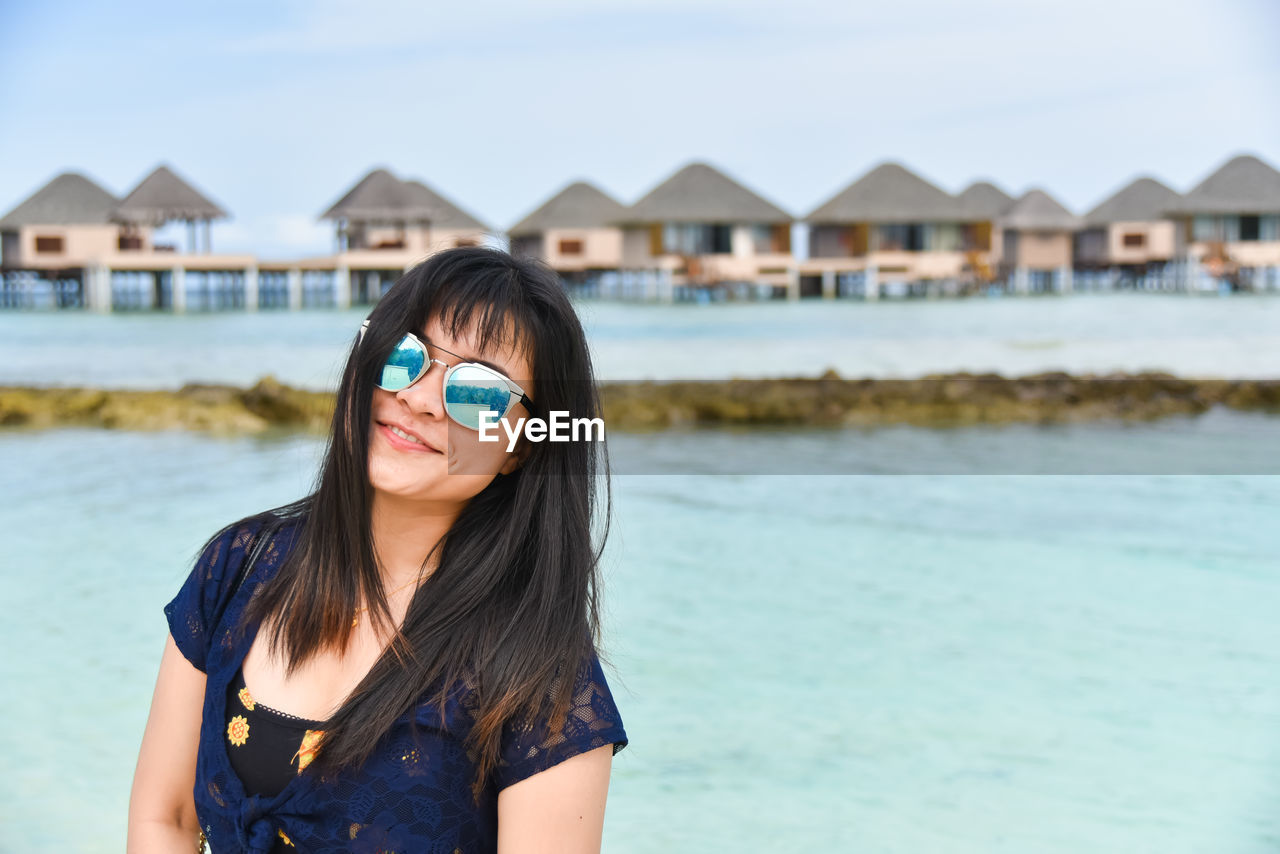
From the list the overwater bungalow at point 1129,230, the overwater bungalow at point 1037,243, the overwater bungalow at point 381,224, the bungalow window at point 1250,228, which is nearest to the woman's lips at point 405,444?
the overwater bungalow at point 381,224

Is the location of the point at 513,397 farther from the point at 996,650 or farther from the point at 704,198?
the point at 704,198

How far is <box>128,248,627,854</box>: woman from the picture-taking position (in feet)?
3.54

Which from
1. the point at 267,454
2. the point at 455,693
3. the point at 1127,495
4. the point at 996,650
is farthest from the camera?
the point at 267,454

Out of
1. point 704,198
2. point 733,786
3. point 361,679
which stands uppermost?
point 704,198

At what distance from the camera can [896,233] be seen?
31.4 meters

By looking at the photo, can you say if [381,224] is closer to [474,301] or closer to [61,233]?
[61,233]

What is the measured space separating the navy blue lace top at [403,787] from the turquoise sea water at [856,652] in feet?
6.82

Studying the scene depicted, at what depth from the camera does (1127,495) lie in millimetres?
8445

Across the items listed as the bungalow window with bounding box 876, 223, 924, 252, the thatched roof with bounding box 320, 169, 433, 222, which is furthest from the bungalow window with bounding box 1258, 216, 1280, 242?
the thatched roof with bounding box 320, 169, 433, 222

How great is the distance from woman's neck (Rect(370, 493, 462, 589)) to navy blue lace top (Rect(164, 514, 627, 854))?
165mm

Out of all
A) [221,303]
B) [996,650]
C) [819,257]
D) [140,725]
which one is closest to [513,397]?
[140,725]

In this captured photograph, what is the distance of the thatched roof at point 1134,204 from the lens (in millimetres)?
35812

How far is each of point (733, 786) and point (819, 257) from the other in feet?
97.4

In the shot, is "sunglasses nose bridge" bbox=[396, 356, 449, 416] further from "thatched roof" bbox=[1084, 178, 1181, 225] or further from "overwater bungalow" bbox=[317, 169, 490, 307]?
"thatched roof" bbox=[1084, 178, 1181, 225]
